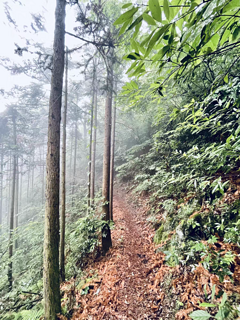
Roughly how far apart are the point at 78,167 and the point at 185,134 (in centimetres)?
2351

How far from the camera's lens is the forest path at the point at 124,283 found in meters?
2.96

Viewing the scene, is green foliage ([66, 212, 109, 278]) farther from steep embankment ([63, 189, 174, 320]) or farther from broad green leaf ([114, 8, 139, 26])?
broad green leaf ([114, 8, 139, 26])

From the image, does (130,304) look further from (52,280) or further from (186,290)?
(52,280)

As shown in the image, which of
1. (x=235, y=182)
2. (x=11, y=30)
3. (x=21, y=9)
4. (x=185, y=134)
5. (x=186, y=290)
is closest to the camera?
(x=186, y=290)

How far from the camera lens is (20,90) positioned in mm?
13109

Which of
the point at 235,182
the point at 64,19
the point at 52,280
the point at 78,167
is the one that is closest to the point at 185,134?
the point at 235,182

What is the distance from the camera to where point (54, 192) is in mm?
3107

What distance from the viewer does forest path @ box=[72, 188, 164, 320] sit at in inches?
117

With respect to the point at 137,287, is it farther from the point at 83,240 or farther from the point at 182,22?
the point at 182,22

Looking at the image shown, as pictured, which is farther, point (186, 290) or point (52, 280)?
point (52, 280)

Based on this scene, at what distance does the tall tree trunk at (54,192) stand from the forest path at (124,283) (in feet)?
2.60

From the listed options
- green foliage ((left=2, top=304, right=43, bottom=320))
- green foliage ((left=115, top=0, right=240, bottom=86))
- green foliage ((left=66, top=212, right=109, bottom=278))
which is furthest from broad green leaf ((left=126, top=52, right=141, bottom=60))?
green foliage ((left=2, top=304, right=43, bottom=320))

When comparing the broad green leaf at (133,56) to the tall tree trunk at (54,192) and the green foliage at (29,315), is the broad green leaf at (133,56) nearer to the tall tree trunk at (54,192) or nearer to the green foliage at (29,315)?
the tall tree trunk at (54,192)

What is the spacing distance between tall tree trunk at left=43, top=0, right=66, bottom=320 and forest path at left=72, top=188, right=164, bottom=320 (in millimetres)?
794
